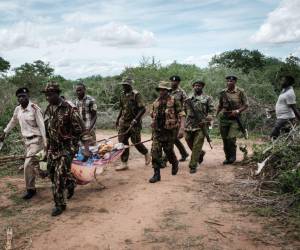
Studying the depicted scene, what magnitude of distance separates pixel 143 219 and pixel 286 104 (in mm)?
4262

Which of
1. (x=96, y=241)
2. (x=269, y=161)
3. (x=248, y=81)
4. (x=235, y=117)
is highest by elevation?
(x=248, y=81)

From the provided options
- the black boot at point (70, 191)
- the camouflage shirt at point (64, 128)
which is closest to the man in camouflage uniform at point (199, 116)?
the black boot at point (70, 191)

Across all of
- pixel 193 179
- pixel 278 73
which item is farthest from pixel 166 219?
pixel 278 73

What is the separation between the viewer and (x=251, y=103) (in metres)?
14.9

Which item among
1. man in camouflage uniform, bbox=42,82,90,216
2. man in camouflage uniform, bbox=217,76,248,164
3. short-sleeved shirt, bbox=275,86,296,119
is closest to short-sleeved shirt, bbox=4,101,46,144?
man in camouflage uniform, bbox=42,82,90,216

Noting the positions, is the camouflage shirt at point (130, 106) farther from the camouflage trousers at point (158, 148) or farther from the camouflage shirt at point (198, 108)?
the camouflage trousers at point (158, 148)

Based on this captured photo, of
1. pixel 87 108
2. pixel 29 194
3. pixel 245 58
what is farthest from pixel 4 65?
pixel 29 194

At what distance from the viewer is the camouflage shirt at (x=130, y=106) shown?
8234 millimetres

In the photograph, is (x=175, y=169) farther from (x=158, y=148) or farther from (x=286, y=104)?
(x=286, y=104)

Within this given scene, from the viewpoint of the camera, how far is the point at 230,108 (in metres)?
8.83

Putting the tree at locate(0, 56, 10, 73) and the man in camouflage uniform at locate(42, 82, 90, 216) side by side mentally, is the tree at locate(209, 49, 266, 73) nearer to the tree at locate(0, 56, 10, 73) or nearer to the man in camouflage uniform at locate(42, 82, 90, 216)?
the tree at locate(0, 56, 10, 73)

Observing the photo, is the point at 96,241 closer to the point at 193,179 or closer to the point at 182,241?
the point at 182,241

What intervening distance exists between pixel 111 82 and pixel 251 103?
303 inches

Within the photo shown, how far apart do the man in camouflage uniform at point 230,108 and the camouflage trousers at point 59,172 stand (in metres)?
3.78
